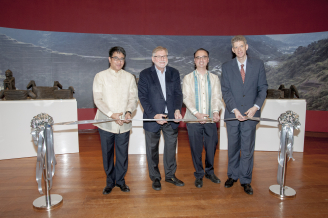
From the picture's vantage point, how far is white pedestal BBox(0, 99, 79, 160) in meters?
4.34

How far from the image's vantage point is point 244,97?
290cm

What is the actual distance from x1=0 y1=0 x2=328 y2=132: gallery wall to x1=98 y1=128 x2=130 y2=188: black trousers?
13.5 ft

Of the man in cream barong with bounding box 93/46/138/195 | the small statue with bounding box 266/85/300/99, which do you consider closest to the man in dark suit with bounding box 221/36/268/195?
the man in cream barong with bounding box 93/46/138/195

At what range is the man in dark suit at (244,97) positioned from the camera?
2.88 m

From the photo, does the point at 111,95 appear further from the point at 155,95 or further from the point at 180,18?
the point at 180,18

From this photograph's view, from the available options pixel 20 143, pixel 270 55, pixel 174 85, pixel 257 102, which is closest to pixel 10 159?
pixel 20 143

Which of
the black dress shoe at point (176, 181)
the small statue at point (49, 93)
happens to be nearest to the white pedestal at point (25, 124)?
the small statue at point (49, 93)

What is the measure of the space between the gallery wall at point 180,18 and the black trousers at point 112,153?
13.5 feet

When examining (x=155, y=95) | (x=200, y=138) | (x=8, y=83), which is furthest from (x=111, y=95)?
(x=8, y=83)

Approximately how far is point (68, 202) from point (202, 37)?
569 centimetres

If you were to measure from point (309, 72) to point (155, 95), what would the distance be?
5545 mm

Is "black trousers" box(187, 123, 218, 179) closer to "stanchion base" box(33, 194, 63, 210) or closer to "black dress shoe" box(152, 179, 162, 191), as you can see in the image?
"black dress shoe" box(152, 179, 162, 191)

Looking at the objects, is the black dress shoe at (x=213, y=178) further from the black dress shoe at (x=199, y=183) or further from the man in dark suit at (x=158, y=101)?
the man in dark suit at (x=158, y=101)

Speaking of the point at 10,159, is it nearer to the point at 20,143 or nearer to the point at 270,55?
the point at 20,143
